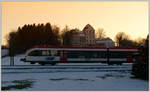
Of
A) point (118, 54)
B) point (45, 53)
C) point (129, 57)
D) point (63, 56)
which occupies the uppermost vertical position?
point (45, 53)

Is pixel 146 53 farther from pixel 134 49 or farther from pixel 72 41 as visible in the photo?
pixel 72 41

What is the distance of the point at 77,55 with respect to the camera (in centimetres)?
3359

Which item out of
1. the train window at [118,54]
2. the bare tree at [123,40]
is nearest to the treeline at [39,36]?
the bare tree at [123,40]

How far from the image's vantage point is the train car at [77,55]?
32.8 metres

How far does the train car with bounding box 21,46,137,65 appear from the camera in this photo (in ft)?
108

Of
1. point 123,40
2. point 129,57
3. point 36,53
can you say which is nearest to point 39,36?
point 36,53

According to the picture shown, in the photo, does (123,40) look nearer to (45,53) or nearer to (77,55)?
(77,55)

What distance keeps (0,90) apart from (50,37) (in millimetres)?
43035

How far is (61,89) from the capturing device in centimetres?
1323

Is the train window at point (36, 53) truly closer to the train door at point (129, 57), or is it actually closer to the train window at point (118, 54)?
the train window at point (118, 54)

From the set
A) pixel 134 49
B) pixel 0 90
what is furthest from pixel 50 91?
pixel 134 49

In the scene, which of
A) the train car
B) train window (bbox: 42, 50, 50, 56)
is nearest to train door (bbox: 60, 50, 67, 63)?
the train car

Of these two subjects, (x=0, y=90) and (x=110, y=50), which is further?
(x=110, y=50)

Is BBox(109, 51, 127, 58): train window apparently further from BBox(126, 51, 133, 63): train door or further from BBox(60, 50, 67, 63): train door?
BBox(60, 50, 67, 63): train door
